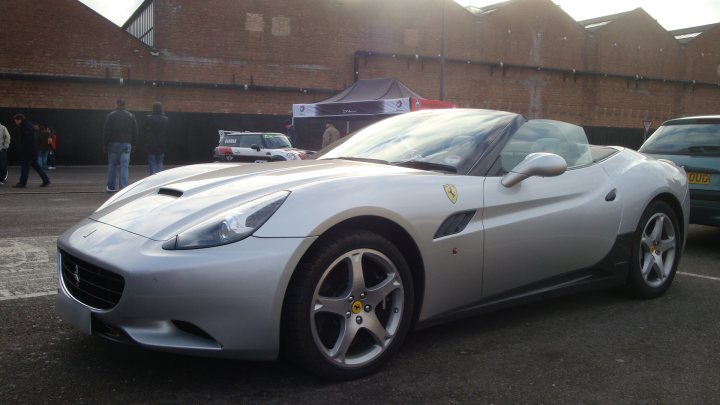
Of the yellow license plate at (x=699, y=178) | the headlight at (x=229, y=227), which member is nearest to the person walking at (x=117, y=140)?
the yellow license plate at (x=699, y=178)

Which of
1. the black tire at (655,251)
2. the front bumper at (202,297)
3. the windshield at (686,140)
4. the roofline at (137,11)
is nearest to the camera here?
the front bumper at (202,297)

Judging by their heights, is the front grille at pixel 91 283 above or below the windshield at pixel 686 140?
below

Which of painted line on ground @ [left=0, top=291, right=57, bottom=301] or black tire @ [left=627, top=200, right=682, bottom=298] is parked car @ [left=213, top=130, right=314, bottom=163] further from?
black tire @ [left=627, top=200, right=682, bottom=298]

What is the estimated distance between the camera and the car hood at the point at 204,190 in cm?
265

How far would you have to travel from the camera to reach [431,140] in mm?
3631

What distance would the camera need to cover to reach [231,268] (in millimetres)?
2400

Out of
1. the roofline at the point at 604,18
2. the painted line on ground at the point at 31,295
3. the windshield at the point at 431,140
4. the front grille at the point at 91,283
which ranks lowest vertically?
the painted line on ground at the point at 31,295

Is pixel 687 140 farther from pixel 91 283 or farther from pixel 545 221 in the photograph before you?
pixel 91 283

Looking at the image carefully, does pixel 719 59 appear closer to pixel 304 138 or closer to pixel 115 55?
pixel 304 138

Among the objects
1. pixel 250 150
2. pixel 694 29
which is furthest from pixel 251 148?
pixel 694 29

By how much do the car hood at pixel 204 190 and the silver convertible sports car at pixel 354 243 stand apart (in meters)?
0.01

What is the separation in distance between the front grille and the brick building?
22258 mm

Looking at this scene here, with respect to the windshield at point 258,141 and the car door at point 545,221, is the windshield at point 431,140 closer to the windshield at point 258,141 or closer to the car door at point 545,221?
the car door at point 545,221

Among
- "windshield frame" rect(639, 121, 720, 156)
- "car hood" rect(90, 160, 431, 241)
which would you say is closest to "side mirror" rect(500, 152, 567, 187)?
"car hood" rect(90, 160, 431, 241)
